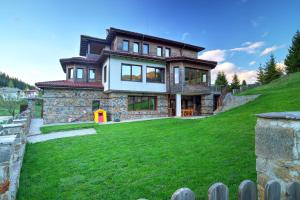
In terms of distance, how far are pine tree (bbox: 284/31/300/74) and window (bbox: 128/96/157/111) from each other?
98.8 ft

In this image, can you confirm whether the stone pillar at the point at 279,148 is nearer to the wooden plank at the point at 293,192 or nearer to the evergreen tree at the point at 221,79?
the wooden plank at the point at 293,192

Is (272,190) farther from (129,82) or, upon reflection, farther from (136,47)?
(136,47)

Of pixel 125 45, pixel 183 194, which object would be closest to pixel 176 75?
pixel 125 45

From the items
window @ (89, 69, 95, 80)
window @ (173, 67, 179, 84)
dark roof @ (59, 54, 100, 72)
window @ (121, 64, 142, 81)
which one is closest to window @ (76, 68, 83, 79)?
dark roof @ (59, 54, 100, 72)

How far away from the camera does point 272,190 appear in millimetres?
1384

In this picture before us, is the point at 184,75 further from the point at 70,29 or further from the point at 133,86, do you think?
the point at 70,29

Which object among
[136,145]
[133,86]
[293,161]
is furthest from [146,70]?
[293,161]

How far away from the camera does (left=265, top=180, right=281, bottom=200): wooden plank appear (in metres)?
1.37

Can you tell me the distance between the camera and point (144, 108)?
16672mm

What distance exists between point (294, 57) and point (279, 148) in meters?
39.4

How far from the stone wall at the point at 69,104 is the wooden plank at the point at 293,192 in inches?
654

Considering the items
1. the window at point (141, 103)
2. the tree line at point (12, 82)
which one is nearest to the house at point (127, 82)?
the window at point (141, 103)

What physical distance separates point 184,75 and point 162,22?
20.6 ft

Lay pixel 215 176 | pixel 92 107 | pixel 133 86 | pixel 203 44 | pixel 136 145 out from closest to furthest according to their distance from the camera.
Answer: pixel 215 176, pixel 136 145, pixel 133 86, pixel 92 107, pixel 203 44
